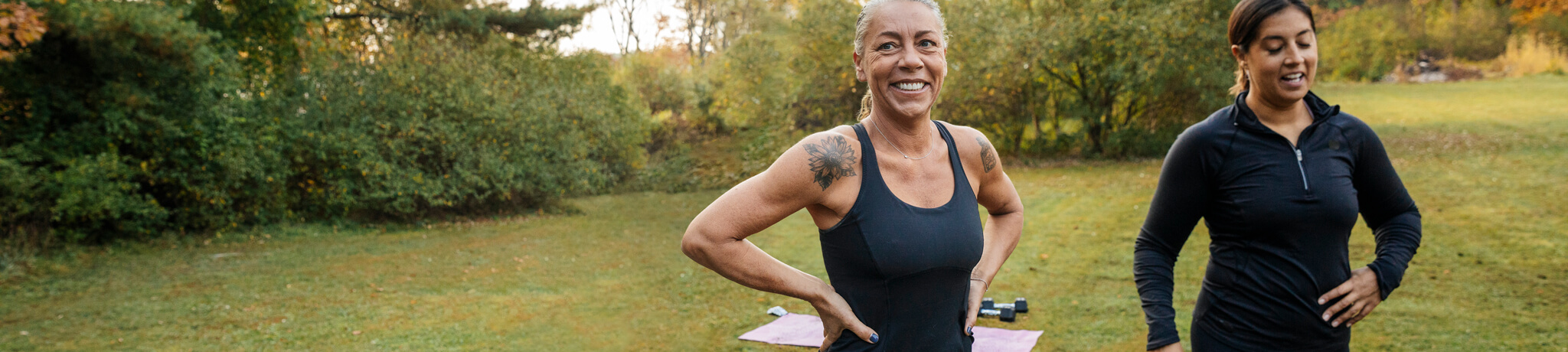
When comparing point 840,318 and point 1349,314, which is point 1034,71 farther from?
point 840,318

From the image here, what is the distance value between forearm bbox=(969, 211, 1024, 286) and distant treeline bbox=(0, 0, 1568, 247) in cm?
920

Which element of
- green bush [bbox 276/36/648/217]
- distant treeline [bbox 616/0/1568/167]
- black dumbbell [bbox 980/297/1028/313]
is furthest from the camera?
distant treeline [bbox 616/0/1568/167]

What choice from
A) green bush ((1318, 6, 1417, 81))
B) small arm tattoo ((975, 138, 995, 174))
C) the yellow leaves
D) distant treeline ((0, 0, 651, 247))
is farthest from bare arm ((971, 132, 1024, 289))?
green bush ((1318, 6, 1417, 81))

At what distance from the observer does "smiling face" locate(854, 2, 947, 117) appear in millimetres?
1833

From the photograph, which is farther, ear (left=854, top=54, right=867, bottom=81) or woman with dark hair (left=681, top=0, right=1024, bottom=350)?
ear (left=854, top=54, right=867, bottom=81)

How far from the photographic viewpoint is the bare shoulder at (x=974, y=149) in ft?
6.81

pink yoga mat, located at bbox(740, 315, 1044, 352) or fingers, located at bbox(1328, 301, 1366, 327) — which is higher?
fingers, located at bbox(1328, 301, 1366, 327)

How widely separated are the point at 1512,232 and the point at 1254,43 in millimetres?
8409

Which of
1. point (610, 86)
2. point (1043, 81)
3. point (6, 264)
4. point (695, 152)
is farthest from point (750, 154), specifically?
point (6, 264)

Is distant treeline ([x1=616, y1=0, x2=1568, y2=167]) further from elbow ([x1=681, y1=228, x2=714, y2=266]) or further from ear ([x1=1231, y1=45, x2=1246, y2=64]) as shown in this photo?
elbow ([x1=681, y1=228, x2=714, y2=266])

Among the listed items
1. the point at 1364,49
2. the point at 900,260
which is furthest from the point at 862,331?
the point at 1364,49

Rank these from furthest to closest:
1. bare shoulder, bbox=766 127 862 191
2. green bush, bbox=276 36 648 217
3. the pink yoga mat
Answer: green bush, bbox=276 36 648 217 → the pink yoga mat → bare shoulder, bbox=766 127 862 191

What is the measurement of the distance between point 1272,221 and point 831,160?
111cm

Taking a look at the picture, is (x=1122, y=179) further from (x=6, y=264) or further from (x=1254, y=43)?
(x=6, y=264)
